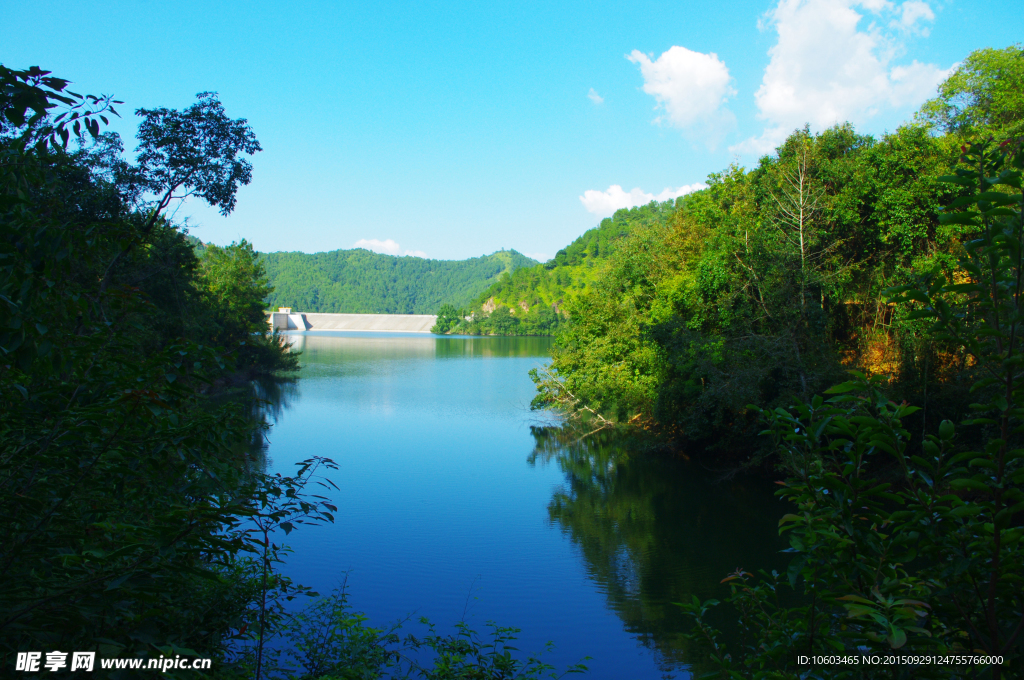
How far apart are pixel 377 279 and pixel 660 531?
160m

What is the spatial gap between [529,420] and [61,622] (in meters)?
20.6

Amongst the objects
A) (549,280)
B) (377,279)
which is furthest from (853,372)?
(377,279)

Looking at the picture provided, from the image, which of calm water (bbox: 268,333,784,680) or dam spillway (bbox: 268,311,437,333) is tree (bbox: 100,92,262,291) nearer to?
calm water (bbox: 268,333,784,680)

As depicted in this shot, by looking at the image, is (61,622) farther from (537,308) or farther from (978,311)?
(537,308)

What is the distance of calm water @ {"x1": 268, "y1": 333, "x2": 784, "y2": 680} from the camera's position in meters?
7.88

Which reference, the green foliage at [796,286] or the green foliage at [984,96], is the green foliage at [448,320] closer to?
the green foliage at [796,286]

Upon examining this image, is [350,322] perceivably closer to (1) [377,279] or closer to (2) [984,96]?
(1) [377,279]

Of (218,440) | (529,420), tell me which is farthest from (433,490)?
(218,440)

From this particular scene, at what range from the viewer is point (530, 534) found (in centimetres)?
1110

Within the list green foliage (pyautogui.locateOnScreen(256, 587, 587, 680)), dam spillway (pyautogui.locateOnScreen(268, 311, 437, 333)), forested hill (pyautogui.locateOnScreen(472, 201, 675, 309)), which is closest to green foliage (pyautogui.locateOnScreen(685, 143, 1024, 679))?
green foliage (pyautogui.locateOnScreen(256, 587, 587, 680))

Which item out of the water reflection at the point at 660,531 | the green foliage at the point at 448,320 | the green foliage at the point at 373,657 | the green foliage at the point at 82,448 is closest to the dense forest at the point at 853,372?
the water reflection at the point at 660,531

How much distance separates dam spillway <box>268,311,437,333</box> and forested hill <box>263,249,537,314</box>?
26636 millimetres

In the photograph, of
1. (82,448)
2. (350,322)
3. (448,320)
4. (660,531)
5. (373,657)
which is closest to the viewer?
(82,448)

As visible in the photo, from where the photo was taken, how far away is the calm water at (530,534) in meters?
7.88
